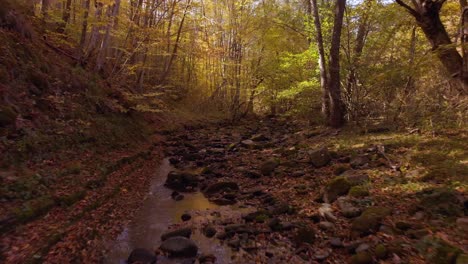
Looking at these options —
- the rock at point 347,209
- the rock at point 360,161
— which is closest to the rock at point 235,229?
the rock at point 347,209

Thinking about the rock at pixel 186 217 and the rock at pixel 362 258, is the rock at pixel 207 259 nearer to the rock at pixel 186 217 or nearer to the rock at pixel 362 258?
the rock at pixel 186 217

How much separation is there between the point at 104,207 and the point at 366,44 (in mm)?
10720

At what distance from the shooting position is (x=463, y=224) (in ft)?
14.4

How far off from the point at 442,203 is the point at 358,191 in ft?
5.04

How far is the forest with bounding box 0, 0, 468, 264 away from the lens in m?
4.90

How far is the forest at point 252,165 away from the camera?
4.90 meters

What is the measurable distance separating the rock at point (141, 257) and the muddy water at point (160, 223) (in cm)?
12

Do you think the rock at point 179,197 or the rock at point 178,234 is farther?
the rock at point 179,197

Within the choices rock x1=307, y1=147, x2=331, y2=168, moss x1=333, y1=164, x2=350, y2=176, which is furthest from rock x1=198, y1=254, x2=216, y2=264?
rock x1=307, y1=147, x2=331, y2=168

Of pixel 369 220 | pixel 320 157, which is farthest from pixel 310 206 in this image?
pixel 320 157

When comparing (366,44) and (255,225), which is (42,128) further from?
(366,44)

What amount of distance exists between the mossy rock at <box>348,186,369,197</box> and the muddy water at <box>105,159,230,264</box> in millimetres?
2912

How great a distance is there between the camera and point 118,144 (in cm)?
1055

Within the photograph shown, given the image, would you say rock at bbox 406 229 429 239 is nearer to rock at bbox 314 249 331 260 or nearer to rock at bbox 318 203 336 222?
rock at bbox 314 249 331 260
